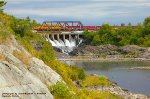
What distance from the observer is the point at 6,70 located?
21.0 metres

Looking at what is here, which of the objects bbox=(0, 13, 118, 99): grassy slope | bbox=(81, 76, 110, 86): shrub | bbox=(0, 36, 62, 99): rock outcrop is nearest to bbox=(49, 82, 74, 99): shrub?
bbox=(0, 13, 118, 99): grassy slope

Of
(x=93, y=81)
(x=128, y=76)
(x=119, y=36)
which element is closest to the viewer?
(x=93, y=81)

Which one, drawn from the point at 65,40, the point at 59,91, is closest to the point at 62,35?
the point at 65,40

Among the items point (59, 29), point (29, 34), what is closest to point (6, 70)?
point (29, 34)

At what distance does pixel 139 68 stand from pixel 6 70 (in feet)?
295

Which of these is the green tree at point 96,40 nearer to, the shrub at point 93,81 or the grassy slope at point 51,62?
the grassy slope at point 51,62

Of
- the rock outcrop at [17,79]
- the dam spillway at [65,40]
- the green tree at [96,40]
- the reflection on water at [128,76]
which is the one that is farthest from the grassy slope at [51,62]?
the dam spillway at [65,40]

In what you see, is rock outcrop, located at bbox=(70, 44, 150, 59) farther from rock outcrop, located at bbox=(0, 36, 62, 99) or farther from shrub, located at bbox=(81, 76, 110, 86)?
rock outcrop, located at bbox=(0, 36, 62, 99)

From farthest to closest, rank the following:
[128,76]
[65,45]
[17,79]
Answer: [65,45] < [128,76] < [17,79]

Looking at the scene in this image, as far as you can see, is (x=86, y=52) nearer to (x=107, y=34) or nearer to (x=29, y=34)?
(x=107, y=34)

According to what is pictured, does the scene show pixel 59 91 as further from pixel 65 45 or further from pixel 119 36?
pixel 119 36

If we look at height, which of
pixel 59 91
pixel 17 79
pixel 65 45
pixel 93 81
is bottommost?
pixel 65 45

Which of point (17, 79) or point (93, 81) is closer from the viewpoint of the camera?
point (17, 79)

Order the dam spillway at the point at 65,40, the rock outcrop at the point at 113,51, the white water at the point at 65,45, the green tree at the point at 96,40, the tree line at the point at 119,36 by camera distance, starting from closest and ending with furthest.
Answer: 1. the rock outcrop at the point at 113,51
2. the green tree at the point at 96,40
3. the tree line at the point at 119,36
4. the white water at the point at 65,45
5. the dam spillway at the point at 65,40
